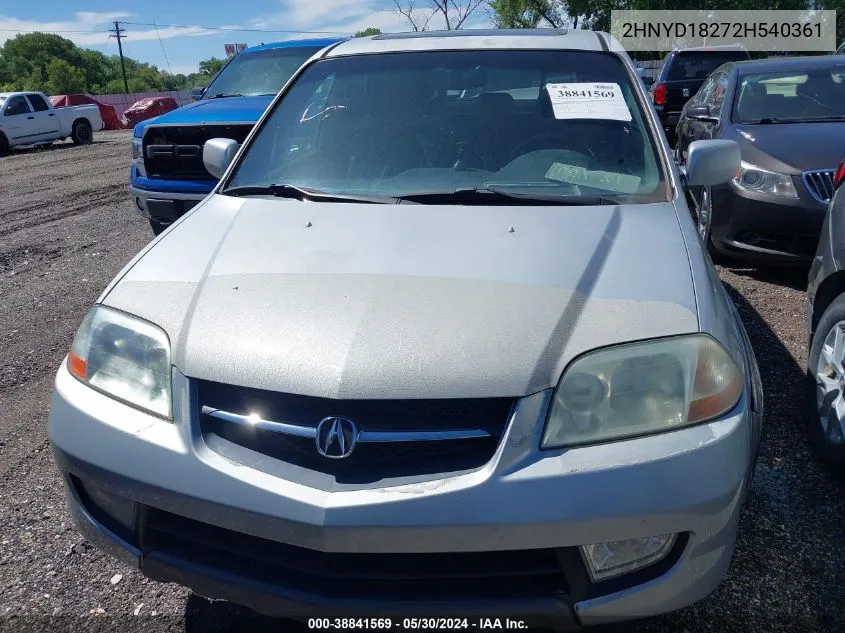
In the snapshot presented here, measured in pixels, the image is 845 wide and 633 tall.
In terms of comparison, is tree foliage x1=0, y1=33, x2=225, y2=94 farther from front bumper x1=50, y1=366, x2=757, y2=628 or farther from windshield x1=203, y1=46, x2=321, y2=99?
front bumper x1=50, y1=366, x2=757, y2=628

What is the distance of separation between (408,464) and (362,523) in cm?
17

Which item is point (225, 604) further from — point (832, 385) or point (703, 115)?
point (703, 115)

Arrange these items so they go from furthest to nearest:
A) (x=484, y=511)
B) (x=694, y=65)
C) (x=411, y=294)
→ (x=694, y=65) < (x=411, y=294) < (x=484, y=511)

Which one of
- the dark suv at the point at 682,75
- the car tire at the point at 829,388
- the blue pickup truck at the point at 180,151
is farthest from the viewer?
the dark suv at the point at 682,75

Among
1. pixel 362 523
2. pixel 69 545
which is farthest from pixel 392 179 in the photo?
pixel 69 545

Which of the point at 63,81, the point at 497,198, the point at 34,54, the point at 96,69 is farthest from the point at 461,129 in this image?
the point at 96,69

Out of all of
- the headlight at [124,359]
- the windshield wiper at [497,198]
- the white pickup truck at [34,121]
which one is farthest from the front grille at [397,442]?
the white pickup truck at [34,121]

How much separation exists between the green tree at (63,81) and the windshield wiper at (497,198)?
2884 inches

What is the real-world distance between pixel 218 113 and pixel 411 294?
4.95 metres

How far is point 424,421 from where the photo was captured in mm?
1642

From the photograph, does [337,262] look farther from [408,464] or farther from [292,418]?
[408,464]

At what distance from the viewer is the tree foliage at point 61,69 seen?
6925cm

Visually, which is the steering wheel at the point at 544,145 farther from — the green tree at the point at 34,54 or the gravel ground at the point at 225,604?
the green tree at the point at 34,54

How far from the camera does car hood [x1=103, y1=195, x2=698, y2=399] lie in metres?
1.66
